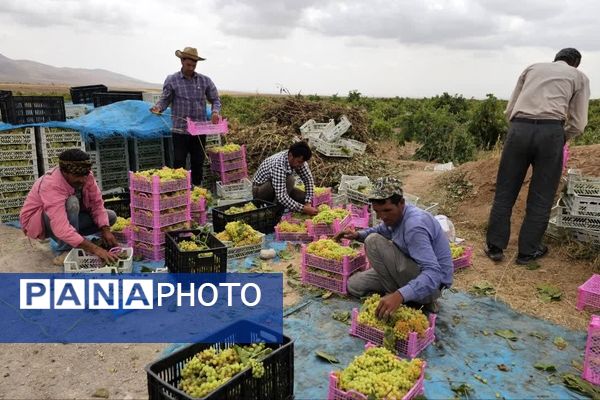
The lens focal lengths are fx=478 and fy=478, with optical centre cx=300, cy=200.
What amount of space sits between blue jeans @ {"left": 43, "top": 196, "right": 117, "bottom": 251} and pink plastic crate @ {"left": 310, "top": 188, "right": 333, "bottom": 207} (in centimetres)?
312

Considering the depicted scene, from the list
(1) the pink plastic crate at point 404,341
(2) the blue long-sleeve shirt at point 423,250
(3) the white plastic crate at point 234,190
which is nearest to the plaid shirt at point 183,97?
(3) the white plastic crate at point 234,190

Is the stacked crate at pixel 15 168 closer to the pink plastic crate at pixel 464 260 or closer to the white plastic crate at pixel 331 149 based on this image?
the white plastic crate at pixel 331 149

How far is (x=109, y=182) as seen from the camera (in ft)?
29.8

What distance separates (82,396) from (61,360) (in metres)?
0.62

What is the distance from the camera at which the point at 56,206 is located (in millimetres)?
5422

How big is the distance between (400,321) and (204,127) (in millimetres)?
5652

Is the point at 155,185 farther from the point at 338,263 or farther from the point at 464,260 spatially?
the point at 464,260

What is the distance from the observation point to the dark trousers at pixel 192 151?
8711 millimetres

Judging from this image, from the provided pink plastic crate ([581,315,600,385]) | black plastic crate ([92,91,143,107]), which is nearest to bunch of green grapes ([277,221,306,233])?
pink plastic crate ([581,315,600,385])

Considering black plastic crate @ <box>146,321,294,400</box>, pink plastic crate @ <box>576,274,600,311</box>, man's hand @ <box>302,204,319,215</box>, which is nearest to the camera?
black plastic crate @ <box>146,321,294,400</box>

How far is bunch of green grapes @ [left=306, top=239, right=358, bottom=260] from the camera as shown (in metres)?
5.32

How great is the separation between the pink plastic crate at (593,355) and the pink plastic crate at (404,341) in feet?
4.02

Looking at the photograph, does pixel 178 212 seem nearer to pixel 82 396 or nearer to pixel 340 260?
pixel 340 260

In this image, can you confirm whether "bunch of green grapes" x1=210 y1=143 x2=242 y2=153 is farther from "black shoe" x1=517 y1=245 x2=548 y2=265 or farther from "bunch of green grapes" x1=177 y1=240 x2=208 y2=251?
"black shoe" x1=517 y1=245 x2=548 y2=265
